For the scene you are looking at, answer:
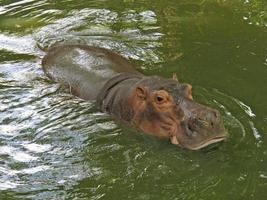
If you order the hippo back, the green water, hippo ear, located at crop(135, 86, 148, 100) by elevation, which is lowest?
the green water

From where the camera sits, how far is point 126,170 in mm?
5949

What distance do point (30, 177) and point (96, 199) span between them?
73 cm

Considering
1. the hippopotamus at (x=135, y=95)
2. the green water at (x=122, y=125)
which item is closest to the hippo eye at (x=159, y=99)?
the hippopotamus at (x=135, y=95)

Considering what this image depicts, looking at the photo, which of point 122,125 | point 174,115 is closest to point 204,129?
point 174,115

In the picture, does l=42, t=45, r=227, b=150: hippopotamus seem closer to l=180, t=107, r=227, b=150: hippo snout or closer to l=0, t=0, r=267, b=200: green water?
l=180, t=107, r=227, b=150: hippo snout

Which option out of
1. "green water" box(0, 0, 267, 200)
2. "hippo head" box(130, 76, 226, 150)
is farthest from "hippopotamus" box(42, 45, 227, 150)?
"green water" box(0, 0, 267, 200)

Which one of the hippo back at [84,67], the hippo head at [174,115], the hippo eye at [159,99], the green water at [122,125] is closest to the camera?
the green water at [122,125]

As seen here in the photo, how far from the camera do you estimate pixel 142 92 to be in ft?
21.5

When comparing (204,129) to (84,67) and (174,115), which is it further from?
(84,67)

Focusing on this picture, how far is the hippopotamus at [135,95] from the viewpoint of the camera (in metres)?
5.93

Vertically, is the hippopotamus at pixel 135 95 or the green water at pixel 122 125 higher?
the hippopotamus at pixel 135 95

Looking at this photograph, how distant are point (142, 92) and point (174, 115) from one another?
0.51m

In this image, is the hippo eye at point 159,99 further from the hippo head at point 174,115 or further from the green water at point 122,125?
the green water at point 122,125

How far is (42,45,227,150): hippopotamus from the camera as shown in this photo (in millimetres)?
5930
